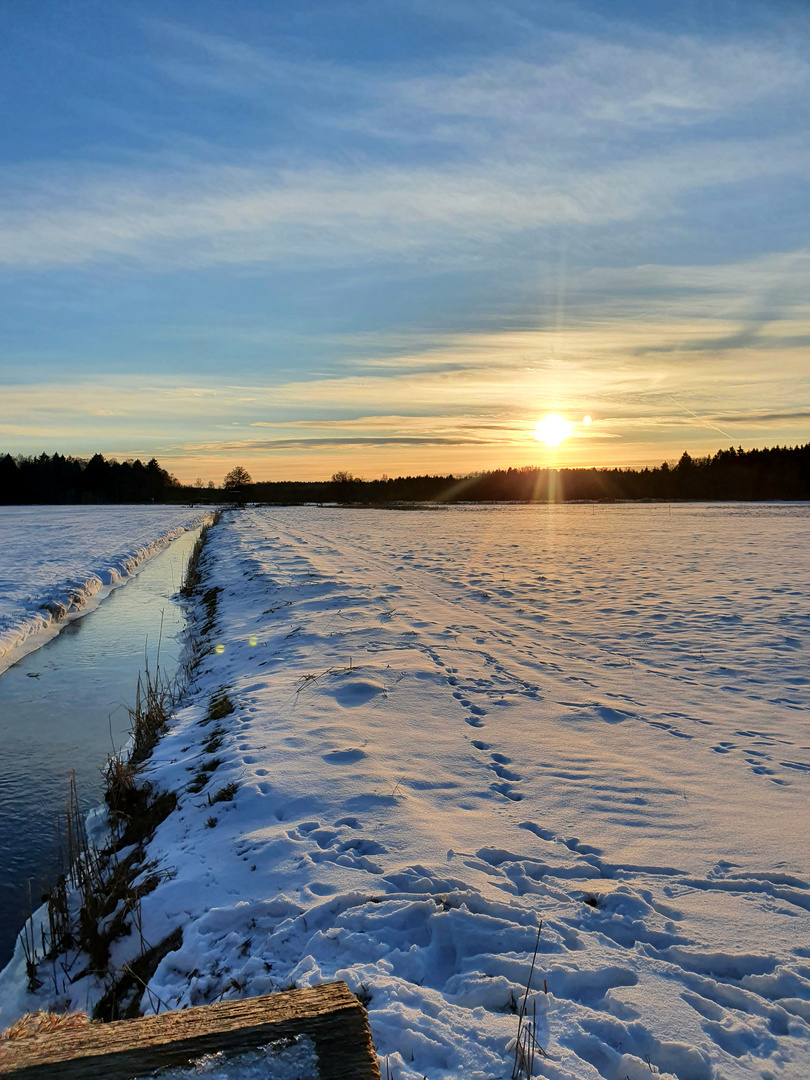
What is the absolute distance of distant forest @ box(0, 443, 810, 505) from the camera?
277 feet

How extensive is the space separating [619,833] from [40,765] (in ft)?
19.2

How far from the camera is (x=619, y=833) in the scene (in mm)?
4680

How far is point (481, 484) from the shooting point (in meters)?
91.1

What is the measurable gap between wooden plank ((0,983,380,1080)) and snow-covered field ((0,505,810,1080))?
1934 mm

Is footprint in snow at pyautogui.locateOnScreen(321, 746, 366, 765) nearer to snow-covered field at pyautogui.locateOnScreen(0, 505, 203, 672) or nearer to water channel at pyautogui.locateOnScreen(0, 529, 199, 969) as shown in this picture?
water channel at pyautogui.locateOnScreen(0, 529, 199, 969)

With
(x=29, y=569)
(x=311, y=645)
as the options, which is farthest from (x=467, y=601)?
(x=29, y=569)

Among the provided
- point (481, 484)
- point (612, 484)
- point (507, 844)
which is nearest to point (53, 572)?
point (507, 844)

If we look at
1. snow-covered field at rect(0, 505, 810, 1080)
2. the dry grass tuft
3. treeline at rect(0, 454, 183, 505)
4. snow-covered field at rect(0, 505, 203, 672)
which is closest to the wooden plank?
the dry grass tuft

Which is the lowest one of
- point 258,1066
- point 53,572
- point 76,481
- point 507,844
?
point 507,844

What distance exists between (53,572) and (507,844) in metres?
18.4

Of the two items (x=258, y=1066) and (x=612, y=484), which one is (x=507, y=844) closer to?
(x=258, y=1066)

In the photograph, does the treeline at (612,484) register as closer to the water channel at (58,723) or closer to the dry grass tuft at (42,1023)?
the water channel at (58,723)

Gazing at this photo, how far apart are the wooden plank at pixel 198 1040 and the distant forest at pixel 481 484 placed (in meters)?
77.8

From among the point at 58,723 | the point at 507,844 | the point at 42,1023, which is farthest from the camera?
the point at 58,723
